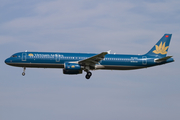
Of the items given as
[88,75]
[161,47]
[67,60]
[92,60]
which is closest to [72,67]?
[67,60]

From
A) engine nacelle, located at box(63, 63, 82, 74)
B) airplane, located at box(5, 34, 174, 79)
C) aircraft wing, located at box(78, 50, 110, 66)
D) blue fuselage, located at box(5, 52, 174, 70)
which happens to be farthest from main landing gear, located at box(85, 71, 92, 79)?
engine nacelle, located at box(63, 63, 82, 74)

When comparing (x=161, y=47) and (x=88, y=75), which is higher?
(x=161, y=47)

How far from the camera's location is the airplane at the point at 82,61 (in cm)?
5628

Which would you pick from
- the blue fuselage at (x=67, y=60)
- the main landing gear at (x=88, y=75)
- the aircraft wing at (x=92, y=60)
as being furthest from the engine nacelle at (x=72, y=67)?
the main landing gear at (x=88, y=75)

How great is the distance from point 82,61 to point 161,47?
16.2 m

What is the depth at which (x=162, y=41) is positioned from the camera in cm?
6356

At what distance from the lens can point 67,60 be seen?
5703cm

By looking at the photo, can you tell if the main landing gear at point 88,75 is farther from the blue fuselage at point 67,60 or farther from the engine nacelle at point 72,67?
the engine nacelle at point 72,67

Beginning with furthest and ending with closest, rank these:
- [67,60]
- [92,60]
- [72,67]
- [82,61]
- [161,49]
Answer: [161,49]
[67,60]
[82,61]
[92,60]
[72,67]

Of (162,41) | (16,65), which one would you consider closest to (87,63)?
(16,65)

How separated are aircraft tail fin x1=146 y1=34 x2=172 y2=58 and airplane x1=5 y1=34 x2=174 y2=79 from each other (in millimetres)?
869

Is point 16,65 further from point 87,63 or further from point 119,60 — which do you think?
point 119,60

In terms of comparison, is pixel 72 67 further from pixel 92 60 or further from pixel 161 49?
pixel 161 49

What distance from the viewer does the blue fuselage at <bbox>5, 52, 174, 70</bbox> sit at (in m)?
56.3
